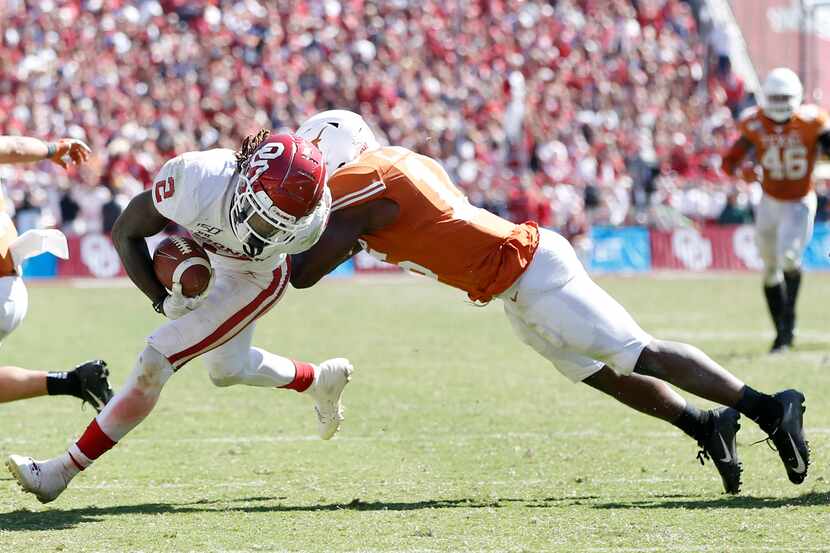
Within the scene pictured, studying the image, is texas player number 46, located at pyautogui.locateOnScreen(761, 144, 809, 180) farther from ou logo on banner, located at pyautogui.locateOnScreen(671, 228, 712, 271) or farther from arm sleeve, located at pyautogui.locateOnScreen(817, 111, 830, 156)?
ou logo on banner, located at pyautogui.locateOnScreen(671, 228, 712, 271)

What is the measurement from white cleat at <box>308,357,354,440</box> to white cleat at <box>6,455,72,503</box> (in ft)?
4.02

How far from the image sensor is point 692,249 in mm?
20625

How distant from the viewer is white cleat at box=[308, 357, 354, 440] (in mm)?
5562

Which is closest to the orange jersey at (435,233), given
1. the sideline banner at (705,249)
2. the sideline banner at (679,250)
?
the sideline banner at (679,250)

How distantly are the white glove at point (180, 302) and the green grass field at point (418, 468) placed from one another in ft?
2.28

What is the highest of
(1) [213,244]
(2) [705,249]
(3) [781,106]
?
(1) [213,244]

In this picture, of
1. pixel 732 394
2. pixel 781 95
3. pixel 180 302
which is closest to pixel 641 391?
pixel 732 394

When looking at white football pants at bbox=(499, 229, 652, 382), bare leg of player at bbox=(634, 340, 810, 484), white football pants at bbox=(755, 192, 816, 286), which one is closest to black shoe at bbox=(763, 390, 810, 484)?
bare leg of player at bbox=(634, 340, 810, 484)

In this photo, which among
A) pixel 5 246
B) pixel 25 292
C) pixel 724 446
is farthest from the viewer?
pixel 25 292

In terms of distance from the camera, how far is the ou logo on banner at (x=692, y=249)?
20531mm

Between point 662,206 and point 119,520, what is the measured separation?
17653mm

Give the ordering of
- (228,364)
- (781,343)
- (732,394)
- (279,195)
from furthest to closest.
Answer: (781,343)
(228,364)
(732,394)
(279,195)

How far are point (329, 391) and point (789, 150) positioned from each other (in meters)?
5.20

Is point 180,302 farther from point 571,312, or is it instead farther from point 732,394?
point 732,394
